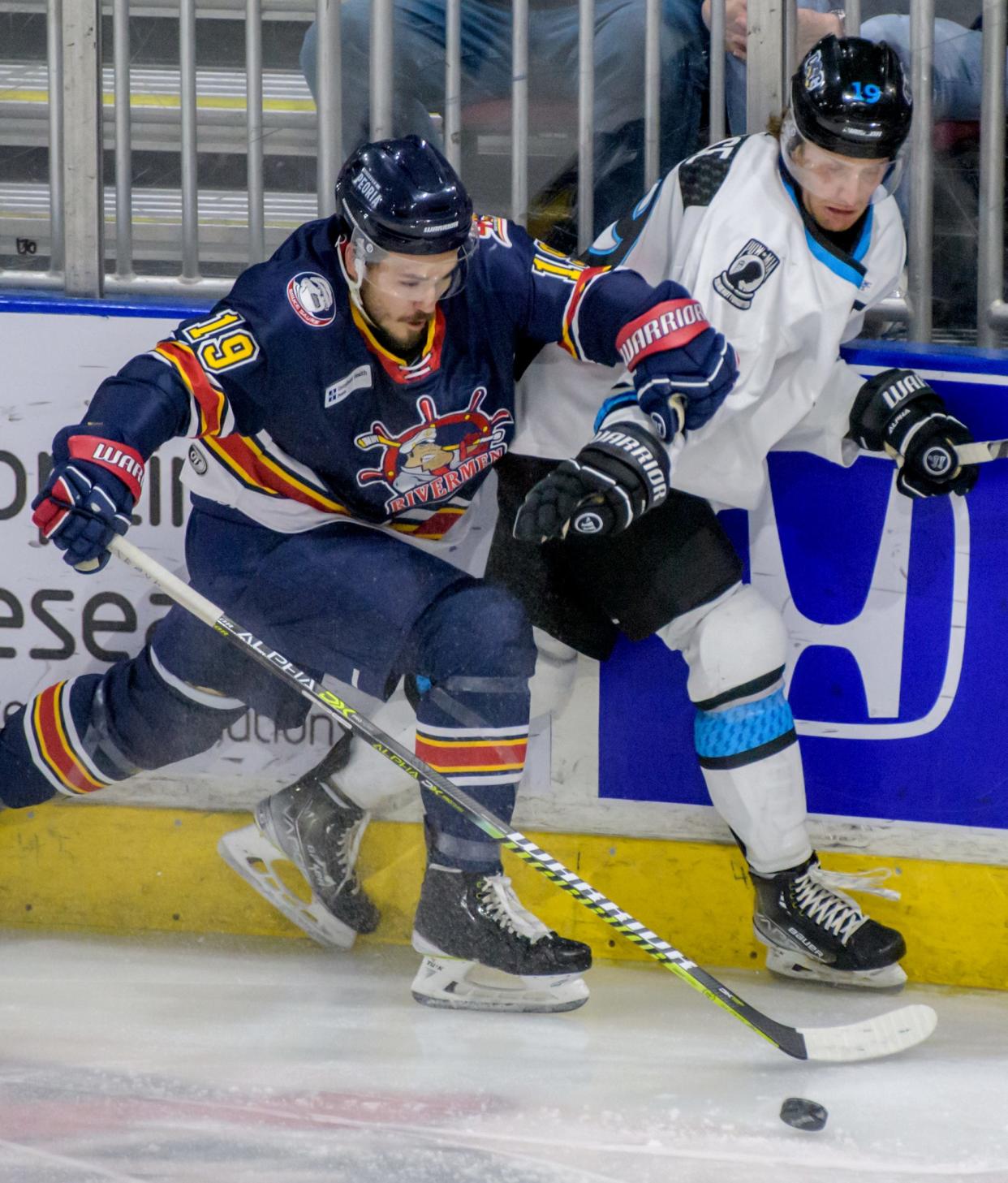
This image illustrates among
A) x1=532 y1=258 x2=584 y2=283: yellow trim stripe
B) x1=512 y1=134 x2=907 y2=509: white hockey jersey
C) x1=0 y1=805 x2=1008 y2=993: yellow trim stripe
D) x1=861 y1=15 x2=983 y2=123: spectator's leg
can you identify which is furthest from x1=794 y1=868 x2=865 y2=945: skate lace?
x1=861 y1=15 x2=983 y2=123: spectator's leg

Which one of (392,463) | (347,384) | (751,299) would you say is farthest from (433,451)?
(751,299)

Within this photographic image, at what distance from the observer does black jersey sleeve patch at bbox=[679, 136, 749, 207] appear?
8.03ft

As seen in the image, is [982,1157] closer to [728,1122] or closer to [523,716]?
[728,1122]

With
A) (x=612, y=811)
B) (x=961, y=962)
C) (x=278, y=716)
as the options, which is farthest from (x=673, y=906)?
(x=278, y=716)

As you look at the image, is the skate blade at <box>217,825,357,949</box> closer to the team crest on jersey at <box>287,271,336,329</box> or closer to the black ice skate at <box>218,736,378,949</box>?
the black ice skate at <box>218,736,378,949</box>

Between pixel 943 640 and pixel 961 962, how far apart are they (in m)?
0.53

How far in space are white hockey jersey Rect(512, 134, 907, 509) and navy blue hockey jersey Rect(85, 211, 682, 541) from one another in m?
0.10

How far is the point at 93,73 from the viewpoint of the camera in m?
2.71

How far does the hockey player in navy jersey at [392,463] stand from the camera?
7.53 feet

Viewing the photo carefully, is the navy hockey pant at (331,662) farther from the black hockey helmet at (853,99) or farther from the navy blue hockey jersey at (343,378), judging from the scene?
the black hockey helmet at (853,99)

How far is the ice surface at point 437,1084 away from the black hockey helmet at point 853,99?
130 cm

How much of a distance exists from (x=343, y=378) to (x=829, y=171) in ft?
2.48

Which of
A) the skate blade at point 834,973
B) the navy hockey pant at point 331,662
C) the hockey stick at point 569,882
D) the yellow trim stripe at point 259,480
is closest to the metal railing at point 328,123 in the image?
the yellow trim stripe at point 259,480

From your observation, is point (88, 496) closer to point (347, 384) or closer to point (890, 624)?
point (347, 384)
